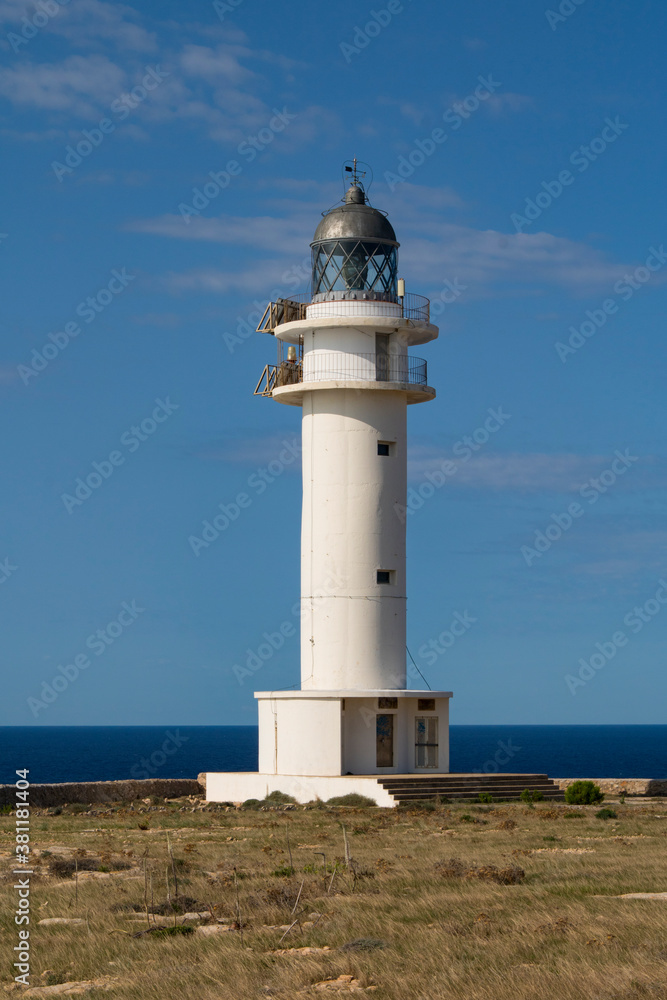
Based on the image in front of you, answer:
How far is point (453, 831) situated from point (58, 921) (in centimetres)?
1041

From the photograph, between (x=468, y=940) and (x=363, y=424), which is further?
(x=363, y=424)

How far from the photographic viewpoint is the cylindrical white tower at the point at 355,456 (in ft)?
104

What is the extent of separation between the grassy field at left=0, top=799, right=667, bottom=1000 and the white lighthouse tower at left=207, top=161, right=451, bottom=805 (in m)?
8.93

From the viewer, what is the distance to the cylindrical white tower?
31703 mm

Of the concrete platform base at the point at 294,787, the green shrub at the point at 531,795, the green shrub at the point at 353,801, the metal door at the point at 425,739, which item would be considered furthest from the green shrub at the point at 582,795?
the green shrub at the point at 353,801

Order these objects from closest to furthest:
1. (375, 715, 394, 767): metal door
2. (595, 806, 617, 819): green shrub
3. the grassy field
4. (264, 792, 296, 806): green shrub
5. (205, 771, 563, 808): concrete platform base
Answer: the grassy field
(595, 806, 617, 819): green shrub
(205, 771, 563, 808): concrete platform base
(264, 792, 296, 806): green shrub
(375, 715, 394, 767): metal door

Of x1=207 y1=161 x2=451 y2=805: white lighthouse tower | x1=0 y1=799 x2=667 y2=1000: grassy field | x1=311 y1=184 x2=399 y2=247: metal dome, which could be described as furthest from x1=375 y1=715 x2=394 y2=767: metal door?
x1=311 y1=184 x2=399 y2=247: metal dome

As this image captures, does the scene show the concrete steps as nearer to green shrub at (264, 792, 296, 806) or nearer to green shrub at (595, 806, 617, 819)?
green shrub at (264, 792, 296, 806)

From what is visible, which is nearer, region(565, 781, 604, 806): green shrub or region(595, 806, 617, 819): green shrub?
region(595, 806, 617, 819): green shrub

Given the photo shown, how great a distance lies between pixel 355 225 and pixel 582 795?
50.9ft

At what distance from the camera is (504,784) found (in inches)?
1203

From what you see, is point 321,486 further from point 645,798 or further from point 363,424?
point 645,798

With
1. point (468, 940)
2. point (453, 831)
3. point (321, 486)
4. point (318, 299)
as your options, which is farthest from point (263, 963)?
point (318, 299)

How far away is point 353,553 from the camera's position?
31.8m
